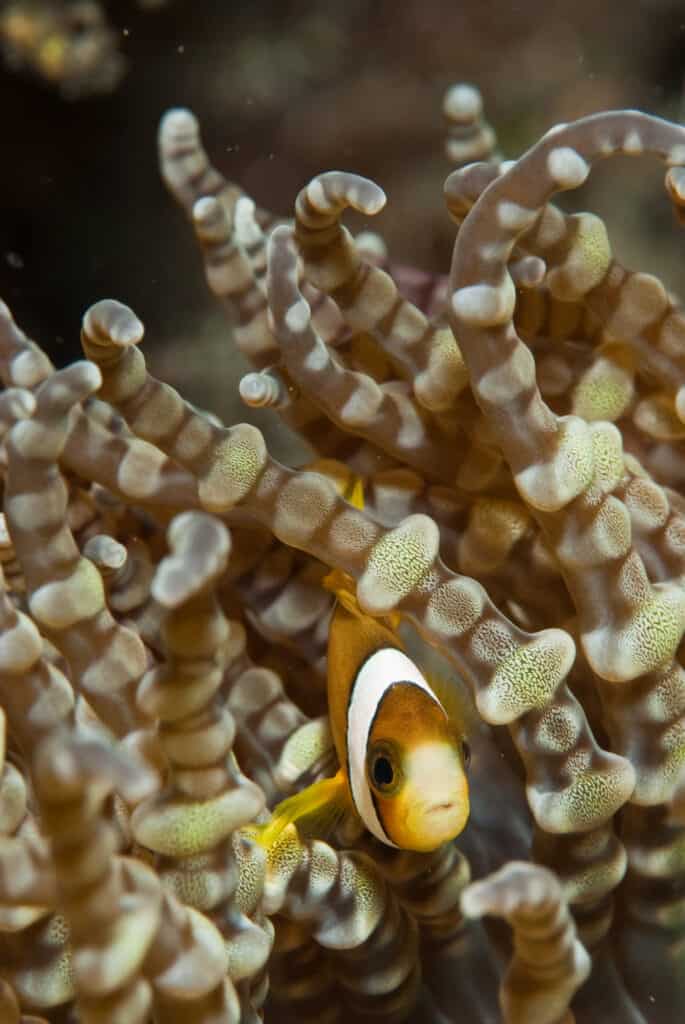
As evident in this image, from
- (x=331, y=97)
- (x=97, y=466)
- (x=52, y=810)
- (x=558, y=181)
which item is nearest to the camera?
(x=52, y=810)

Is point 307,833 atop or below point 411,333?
below

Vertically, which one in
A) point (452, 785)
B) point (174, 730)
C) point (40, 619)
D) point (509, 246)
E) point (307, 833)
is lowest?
point (307, 833)

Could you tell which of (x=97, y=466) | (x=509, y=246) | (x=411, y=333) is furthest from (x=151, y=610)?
(x=509, y=246)

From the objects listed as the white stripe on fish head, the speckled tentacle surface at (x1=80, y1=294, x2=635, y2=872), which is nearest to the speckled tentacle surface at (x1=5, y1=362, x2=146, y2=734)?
the speckled tentacle surface at (x1=80, y1=294, x2=635, y2=872)

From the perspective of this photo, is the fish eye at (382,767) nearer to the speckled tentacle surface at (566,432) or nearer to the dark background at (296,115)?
the speckled tentacle surface at (566,432)

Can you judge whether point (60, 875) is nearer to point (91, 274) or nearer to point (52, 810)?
point (52, 810)

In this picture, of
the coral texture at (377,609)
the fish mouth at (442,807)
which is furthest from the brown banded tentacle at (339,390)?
the fish mouth at (442,807)
